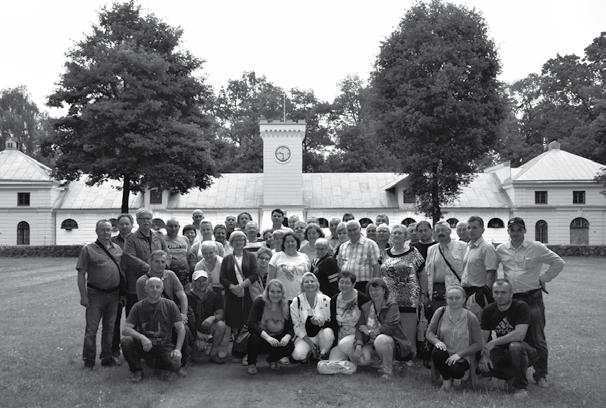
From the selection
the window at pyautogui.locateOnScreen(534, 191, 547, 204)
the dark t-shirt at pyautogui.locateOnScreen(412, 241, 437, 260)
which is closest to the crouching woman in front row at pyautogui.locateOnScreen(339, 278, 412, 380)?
the dark t-shirt at pyautogui.locateOnScreen(412, 241, 437, 260)

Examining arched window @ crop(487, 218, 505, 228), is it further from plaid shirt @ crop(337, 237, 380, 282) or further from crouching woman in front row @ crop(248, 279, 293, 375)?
crouching woman in front row @ crop(248, 279, 293, 375)

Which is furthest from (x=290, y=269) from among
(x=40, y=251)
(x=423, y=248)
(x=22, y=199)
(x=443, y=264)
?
(x=22, y=199)

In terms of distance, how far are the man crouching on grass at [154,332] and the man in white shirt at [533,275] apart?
4101mm

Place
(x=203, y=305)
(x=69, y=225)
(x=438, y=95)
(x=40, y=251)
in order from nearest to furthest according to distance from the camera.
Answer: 1. (x=203, y=305)
2. (x=438, y=95)
3. (x=40, y=251)
4. (x=69, y=225)

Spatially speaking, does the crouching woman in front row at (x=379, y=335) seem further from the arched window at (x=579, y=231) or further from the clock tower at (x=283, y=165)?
the arched window at (x=579, y=231)

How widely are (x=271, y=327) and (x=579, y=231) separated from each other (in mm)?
33660

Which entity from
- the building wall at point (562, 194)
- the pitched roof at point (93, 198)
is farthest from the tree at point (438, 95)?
the pitched roof at point (93, 198)

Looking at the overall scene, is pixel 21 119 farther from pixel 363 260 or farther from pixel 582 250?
pixel 363 260

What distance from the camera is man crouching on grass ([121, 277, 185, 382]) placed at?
7.13 meters

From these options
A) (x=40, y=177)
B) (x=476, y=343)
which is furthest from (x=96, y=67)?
(x=476, y=343)

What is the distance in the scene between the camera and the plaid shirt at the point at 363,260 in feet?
26.2

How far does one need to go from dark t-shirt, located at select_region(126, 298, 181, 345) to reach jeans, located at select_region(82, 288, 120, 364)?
0.75m

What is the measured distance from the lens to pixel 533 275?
7008 millimetres

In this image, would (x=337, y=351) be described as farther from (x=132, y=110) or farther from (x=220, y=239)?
(x=132, y=110)
